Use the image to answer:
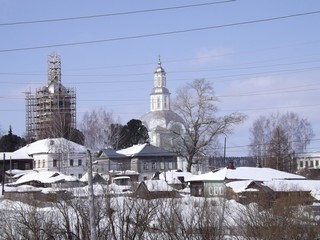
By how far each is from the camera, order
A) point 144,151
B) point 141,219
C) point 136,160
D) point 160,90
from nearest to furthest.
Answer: point 141,219 → point 136,160 → point 144,151 → point 160,90

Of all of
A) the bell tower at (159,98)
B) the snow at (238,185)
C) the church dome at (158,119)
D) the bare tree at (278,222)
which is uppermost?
the bell tower at (159,98)

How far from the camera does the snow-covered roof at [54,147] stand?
8856cm

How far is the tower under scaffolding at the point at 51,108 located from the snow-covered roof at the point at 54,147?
9.52ft

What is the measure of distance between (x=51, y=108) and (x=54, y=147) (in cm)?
2159

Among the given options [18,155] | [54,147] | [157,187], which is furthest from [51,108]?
[157,187]

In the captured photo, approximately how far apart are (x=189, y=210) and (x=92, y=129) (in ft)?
197

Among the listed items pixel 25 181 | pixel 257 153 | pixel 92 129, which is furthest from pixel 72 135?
pixel 257 153

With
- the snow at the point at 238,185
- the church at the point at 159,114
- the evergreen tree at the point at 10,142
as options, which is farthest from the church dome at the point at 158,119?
the snow at the point at 238,185

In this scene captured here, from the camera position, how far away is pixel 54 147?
91.2 meters

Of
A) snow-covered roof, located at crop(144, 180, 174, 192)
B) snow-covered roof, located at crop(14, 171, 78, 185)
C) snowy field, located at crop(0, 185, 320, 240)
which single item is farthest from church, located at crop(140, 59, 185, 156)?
snowy field, located at crop(0, 185, 320, 240)

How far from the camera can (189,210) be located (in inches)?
1237

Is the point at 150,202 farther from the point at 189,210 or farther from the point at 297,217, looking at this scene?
the point at 297,217

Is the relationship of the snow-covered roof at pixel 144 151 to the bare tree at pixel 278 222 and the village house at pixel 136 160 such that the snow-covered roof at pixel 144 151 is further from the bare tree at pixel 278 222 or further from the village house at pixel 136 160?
the bare tree at pixel 278 222

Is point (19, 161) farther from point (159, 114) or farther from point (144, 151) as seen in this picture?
point (159, 114)
